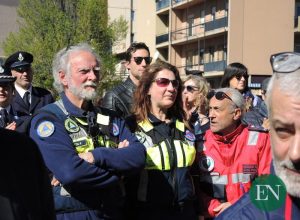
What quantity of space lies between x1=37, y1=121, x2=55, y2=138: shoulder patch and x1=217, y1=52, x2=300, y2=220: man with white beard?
1919mm

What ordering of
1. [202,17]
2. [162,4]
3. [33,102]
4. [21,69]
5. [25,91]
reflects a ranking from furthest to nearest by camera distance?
[162,4] < [202,17] < [21,69] < [25,91] < [33,102]

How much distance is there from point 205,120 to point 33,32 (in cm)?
2371

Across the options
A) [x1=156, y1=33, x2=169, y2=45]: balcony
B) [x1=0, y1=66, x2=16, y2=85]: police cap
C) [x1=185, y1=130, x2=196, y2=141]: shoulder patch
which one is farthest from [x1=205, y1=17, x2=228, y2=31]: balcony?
[x1=185, y1=130, x2=196, y2=141]: shoulder patch

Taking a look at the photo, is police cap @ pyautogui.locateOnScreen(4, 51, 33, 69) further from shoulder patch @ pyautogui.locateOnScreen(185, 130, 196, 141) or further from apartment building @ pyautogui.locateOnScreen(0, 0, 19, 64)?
apartment building @ pyautogui.locateOnScreen(0, 0, 19, 64)

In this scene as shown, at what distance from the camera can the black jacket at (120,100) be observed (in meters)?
4.52

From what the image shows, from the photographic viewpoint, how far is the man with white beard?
1.56 metres

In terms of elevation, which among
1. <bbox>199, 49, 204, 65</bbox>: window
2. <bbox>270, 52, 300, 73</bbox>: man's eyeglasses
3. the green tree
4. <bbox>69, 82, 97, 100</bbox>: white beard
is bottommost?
<bbox>69, 82, 97, 100</bbox>: white beard

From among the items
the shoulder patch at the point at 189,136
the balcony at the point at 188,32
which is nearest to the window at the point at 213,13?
the balcony at the point at 188,32

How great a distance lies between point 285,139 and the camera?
62.9 inches

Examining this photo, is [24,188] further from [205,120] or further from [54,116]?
[205,120]

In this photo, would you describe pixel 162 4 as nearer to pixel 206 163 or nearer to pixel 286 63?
pixel 206 163

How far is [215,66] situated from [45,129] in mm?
32313

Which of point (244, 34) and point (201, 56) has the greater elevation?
point (244, 34)

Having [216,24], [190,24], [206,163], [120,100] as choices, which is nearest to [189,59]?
[190,24]
